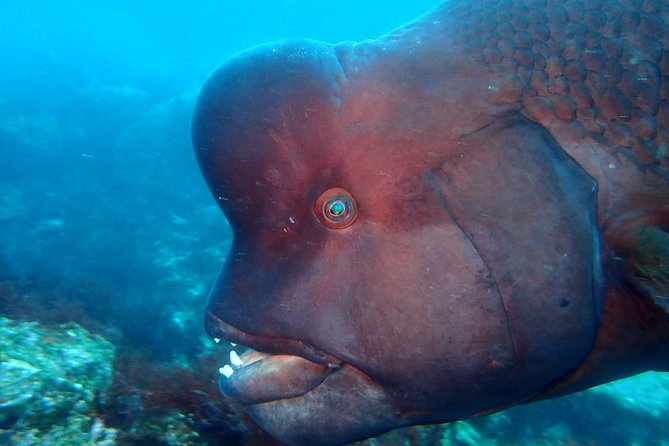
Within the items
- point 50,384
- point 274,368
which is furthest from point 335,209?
point 50,384

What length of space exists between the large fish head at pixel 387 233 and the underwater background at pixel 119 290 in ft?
5.44

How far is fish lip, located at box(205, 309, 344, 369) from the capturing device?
2.01 m

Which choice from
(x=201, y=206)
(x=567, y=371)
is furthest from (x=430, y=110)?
(x=201, y=206)

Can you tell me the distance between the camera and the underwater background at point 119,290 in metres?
3.28

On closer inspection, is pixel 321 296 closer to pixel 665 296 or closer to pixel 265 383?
pixel 265 383

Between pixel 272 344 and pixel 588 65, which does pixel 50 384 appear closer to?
pixel 272 344

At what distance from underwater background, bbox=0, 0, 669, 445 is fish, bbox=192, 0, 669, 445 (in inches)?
63.7

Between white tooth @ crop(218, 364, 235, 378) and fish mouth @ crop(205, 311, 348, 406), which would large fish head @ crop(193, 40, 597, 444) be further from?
white tooth @ crop(218, 364, 235, 378)

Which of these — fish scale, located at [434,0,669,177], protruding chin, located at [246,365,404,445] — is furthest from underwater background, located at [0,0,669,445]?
fish scale, located at [434,0,669,177]

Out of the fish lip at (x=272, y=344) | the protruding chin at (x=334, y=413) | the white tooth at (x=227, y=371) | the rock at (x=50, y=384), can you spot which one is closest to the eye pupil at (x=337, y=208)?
the fish lip at (x=272, y=344)

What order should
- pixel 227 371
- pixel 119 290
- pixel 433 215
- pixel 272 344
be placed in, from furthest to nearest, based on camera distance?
1. pixel 119 290
2. pixel 227 371
3. pixel 272 344
4. pixel 433 215

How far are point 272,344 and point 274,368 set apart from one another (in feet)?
0.50

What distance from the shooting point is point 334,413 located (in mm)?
2119

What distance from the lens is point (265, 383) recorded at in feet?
6.95
